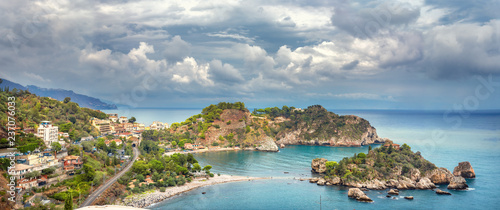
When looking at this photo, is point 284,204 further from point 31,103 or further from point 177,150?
point 31,103

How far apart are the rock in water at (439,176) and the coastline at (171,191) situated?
21505mm

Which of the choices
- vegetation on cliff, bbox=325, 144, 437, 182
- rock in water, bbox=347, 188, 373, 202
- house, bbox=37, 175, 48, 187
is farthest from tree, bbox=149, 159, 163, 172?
rock in water, bbox=347, 188, 373, 202

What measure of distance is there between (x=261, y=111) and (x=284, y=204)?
68.5 meters

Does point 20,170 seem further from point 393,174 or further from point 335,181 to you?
point 393,174

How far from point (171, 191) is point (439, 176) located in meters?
31.8

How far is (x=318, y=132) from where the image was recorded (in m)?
81.5

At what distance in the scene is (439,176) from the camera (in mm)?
37469

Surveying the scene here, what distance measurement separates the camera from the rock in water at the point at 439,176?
37500 millimetres

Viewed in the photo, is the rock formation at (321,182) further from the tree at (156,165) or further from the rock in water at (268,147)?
the rock in water at (268,147)

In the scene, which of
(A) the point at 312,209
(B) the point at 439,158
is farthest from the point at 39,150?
(B) the point at 439,158

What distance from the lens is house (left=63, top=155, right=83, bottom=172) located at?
3091cm

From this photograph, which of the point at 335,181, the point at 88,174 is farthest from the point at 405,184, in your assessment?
the point at 88,174

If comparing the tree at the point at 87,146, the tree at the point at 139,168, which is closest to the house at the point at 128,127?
the tree at the point at 87,146

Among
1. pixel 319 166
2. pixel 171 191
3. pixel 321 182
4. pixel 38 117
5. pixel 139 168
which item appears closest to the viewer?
pixel 171 191
